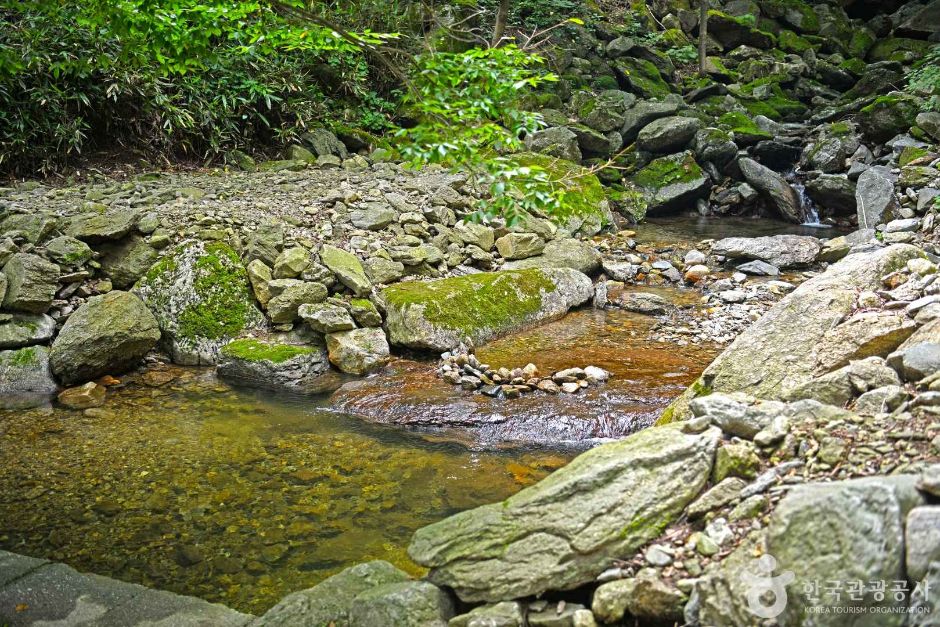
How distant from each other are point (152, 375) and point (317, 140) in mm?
6415

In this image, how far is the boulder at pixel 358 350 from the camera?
Answer: 6750 millimetres

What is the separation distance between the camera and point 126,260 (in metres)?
7.44

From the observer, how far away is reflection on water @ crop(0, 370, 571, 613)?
12.8 ft

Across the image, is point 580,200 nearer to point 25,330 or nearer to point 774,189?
point 774,189

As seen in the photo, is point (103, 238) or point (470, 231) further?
point (470, 231)

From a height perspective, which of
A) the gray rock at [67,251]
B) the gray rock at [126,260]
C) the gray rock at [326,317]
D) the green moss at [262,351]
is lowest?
the green moss at [262,351]

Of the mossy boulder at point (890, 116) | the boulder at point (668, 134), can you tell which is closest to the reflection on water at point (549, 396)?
the boulder at point (668, 134)

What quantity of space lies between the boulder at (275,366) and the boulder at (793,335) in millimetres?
3765

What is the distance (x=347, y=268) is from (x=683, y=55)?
52.8 ft

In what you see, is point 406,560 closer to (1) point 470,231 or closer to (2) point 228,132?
(1) point 470,231

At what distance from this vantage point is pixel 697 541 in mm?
2535

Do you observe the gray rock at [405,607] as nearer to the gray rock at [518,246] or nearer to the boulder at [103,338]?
the boulder at [103,338]

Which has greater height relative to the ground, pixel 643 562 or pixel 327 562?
pixel 643 562

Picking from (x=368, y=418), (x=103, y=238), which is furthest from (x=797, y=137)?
(x=103, y=238)
